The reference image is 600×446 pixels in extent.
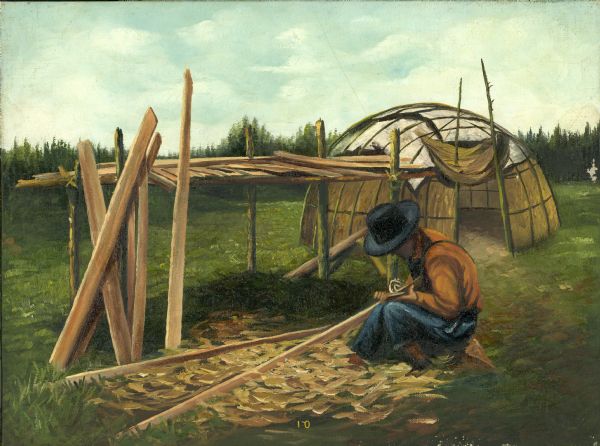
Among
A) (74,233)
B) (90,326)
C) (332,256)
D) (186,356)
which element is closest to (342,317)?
(332,256)

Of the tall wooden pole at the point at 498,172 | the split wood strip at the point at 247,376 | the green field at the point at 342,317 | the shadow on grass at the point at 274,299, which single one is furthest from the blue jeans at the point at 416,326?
the tall wooden pole at the point at 498,172

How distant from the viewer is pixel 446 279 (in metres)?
5.61

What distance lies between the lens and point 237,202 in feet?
42.2

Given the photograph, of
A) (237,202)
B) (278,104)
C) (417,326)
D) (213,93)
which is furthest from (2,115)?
(237,202)

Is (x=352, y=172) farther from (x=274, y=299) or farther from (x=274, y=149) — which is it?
(x=274, y=299)

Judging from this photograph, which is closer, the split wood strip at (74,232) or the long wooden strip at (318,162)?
the split wood strip at (74,232)

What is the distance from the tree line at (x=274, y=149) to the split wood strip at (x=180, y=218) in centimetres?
43

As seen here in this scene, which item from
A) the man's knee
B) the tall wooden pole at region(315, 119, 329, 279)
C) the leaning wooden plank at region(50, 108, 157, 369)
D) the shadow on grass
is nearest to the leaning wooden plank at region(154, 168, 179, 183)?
the leaning wooden plank at region(50, 108, 157, 369)

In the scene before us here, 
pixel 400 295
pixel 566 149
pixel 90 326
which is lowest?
pixel 90 326

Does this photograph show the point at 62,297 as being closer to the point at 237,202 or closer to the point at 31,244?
the point at 31,244

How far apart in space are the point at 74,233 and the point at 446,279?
3.38 m

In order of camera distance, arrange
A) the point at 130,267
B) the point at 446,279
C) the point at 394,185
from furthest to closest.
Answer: the point at 394,185
the point at 130,267
the point at 446,279

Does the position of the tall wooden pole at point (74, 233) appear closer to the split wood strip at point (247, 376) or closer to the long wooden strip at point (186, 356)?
the long wooden strip at point (186, 356)

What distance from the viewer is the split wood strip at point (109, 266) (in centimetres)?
592
